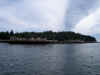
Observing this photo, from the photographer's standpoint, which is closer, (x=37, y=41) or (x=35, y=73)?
(x=35, y=73)

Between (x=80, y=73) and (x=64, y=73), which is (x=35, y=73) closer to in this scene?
(x=64, y=73)

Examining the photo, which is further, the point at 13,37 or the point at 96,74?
the point at 13,37

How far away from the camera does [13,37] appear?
19962 cm

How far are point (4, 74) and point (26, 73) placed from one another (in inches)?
140

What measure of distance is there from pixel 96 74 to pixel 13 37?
192m

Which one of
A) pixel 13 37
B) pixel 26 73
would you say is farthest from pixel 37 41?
pixel 26 73

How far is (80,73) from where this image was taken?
2086 cm

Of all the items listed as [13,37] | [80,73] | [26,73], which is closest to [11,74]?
[26,73]

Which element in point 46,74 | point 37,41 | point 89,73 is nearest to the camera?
point 46,74

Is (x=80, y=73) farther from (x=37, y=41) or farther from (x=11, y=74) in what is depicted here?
(x=37, y=41)

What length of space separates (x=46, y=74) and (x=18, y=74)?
4.61m

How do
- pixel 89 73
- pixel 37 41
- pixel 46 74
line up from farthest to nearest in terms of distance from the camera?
pixel 37 41, pixel 89 73, pixel 46 74

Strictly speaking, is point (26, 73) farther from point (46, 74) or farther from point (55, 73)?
point (55, 73)

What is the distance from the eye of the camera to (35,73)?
66.7 ft
